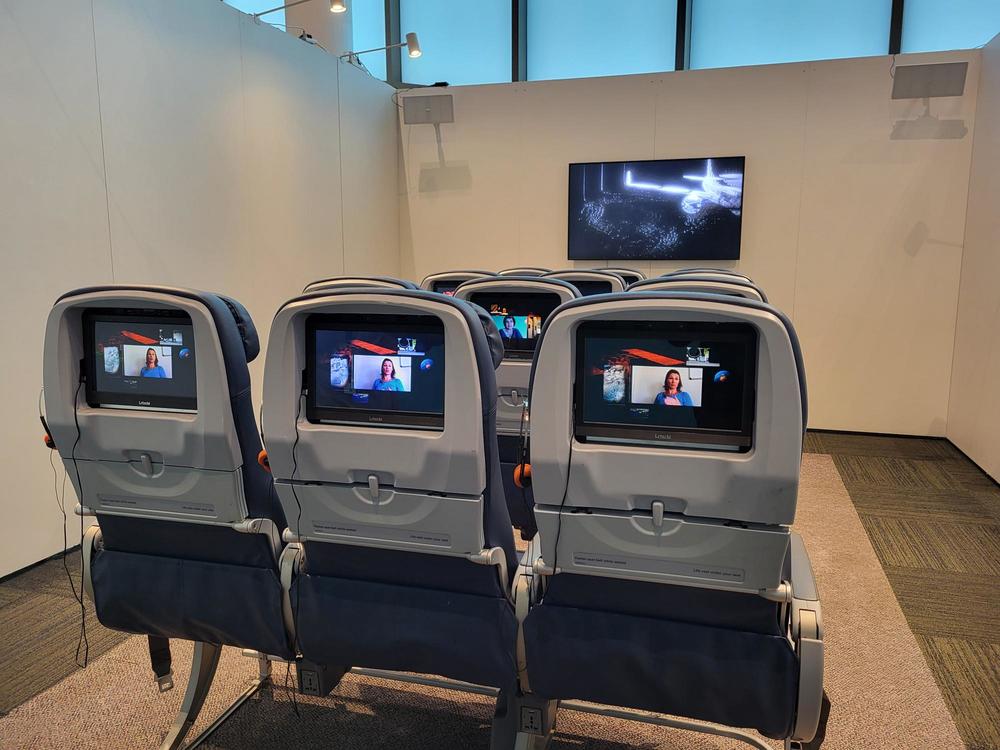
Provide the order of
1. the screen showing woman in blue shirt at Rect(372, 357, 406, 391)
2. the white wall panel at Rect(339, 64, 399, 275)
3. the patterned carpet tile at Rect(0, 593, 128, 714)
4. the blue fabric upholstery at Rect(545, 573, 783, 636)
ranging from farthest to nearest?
1. the white wall panel at Rect(339, 64, 399, 275)
2. the patterned carpet tile at Rect(0, 593, 128, 714)
3. the screen showing woman in blue shirt at Rect(372, 357, 406, 391)
4. the blue fabric upholstery at Rect(545, 573, 783, 636)

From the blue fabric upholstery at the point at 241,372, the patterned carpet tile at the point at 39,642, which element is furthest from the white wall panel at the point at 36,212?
the blue fabric upholstery at the point at 241,372

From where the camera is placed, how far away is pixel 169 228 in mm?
4164

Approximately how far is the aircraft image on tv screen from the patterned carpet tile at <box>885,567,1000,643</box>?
3.35 metres

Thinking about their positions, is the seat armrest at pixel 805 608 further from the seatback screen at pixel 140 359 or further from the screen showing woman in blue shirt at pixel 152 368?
the screen showing woman in blue shirt at pixel 152 368

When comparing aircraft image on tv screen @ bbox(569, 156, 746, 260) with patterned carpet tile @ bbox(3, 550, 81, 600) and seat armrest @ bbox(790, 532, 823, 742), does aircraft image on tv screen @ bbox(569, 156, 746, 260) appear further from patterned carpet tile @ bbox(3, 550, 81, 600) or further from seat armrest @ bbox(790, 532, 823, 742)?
seat armrest @ bbox(790, 532, 823, 742)

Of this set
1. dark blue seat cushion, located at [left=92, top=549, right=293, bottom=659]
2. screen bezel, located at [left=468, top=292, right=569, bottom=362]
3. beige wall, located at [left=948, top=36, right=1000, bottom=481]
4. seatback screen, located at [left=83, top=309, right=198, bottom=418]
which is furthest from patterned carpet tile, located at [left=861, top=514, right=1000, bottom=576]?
seatback screen, located at [left=83, top=309, right=198, bottom=418]

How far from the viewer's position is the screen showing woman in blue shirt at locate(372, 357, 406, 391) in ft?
5.05

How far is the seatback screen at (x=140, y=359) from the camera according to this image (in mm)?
1669

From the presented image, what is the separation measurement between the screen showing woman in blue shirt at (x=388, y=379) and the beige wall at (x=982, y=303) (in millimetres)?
4465

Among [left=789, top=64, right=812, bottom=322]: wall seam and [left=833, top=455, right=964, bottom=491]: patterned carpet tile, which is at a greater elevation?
[left=789, top=64, right=812, bottom=322]: wall seam

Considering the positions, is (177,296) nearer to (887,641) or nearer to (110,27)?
(887,641)

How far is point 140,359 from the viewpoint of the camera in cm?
169

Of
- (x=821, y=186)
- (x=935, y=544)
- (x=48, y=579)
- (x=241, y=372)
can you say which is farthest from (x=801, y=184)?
(x=48, y=579)

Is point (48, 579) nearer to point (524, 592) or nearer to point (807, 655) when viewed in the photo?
point (524, 592)
